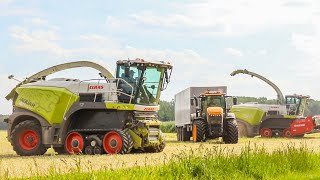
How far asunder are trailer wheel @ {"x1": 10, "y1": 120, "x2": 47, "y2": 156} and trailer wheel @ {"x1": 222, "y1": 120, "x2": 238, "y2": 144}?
39.6ft

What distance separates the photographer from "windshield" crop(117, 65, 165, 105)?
69.8ft

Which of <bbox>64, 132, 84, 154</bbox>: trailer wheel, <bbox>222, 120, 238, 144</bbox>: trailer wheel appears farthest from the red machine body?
<bbox>64, 132, 84, 154</bbox>: trailer wheel

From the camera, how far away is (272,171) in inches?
539

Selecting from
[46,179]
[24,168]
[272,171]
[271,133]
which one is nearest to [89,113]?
[24,168]

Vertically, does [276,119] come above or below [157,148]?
above

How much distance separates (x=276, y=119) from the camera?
4219 centimetres

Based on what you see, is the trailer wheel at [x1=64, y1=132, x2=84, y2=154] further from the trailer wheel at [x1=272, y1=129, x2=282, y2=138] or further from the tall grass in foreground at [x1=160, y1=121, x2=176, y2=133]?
the tall grass in foreground at [x1=160, y1=121, x2=176, y2=133]

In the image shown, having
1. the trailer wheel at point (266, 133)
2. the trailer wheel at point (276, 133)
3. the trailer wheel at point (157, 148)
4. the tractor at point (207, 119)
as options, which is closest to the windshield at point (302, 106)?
the trailer wheel at point (276, 133)

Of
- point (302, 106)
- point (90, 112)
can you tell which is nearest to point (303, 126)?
point (302, 106)

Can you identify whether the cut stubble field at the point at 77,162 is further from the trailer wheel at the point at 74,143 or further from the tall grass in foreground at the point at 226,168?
the trailer wheel at the point at 74,143

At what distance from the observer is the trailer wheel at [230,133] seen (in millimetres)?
29969

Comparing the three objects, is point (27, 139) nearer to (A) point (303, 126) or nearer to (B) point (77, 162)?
(B) point (77, 162)

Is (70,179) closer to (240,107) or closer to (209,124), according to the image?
(209,124)

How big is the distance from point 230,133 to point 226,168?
56.6 feet
